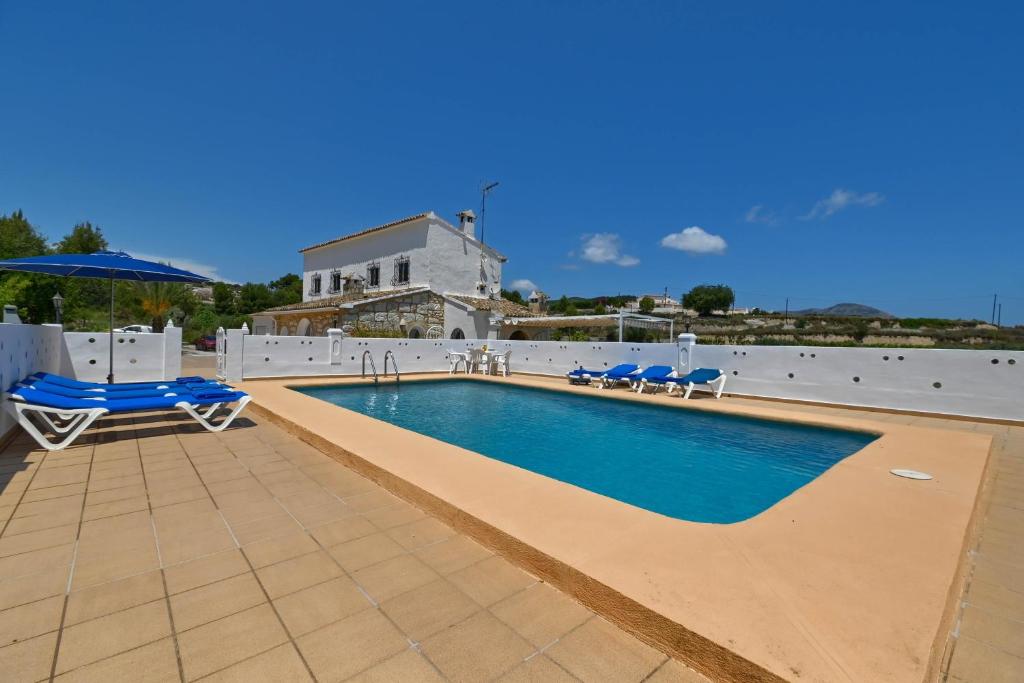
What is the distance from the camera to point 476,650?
72.6 inches

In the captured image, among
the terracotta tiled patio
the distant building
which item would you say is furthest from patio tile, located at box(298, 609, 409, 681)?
the distant building

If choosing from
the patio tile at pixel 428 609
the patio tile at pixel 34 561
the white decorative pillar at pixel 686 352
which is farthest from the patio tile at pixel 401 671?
the white decorative pillar at pixel 686 352

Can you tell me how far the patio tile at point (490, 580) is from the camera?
2.28m

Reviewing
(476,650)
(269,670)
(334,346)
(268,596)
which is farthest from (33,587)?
(334,346)

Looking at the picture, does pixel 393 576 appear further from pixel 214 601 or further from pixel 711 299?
pixel 711 299

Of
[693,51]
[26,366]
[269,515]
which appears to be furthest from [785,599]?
[693,51]

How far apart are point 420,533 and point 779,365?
11.0 m

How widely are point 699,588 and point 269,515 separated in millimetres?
3118

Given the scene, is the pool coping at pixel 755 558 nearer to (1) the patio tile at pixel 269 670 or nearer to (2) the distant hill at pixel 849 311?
(1) the patio tile at pixel 269 670

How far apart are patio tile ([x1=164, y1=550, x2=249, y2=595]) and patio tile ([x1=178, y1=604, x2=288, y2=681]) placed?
1.50 feet

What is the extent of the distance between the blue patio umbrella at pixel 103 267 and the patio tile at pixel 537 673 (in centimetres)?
809

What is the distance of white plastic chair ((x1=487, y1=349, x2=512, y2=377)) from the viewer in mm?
16172

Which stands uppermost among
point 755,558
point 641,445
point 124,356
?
point 124,356

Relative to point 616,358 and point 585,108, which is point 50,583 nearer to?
point 616,358
